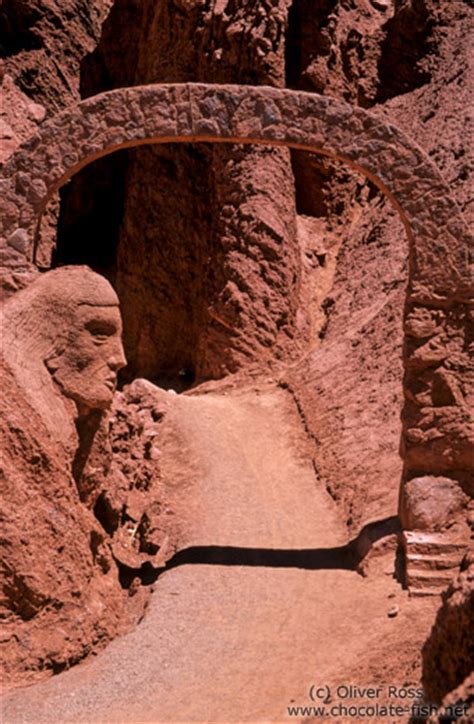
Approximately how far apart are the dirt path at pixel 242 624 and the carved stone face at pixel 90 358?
5.38 ft

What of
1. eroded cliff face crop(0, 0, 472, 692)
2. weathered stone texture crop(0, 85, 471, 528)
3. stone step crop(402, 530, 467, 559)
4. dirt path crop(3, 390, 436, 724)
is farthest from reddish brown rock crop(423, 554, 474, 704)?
eroded cliff face crop(0, 0, 472, 692)

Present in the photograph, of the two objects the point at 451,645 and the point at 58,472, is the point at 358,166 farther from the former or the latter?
the point at 451,645

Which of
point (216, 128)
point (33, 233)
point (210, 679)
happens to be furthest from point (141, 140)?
point (210, 679)

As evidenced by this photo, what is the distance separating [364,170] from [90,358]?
2735mm

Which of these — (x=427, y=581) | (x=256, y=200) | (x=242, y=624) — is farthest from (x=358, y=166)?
(x=256, y=200)

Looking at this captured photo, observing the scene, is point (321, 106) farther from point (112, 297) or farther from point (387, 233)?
point (387, 233)

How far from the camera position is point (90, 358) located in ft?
25.2

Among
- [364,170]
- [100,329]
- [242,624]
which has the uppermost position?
[364,170]

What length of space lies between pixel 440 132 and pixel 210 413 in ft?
18.6

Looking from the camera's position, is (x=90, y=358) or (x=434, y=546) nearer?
(x=90, y=358)

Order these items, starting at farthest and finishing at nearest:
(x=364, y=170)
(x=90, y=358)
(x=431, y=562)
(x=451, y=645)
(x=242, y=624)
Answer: (x=364, y=170) → (x=431, y=562) → (x=242, y=624) → (x=90, y=358) → (x=451, y=645)

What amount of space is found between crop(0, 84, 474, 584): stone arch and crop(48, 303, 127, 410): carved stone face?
122cm

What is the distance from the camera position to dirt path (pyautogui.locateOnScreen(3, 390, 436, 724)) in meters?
6.43

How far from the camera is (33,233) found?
8.57 m
